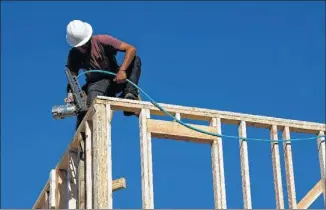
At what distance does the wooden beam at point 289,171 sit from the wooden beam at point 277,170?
0.12m

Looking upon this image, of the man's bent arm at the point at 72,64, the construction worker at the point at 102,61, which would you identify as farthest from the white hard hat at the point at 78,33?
the man's bent arm at the point at 72,64

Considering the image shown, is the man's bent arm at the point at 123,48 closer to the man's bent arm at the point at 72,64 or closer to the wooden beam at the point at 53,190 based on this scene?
the man's bent arm at the point at 72,64

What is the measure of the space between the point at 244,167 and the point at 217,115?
72 centimetres

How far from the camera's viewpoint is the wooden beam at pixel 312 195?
1307 cm

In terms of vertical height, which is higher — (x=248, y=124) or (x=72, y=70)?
(x=72, y=70)

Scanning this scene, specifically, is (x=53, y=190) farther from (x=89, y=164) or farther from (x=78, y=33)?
(x=78, y=33)

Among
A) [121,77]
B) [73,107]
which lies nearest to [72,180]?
[73,107]

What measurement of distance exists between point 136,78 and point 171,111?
2.76 feet

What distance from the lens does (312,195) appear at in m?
13.1

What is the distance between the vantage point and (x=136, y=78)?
42.8 feet

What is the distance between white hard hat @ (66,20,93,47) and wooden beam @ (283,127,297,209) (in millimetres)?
2739

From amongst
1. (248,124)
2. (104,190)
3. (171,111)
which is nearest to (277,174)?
(248,124)

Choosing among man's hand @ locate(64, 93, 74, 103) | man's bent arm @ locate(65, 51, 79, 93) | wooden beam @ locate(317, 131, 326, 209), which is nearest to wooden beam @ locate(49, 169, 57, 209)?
man's hand @ locate(64, 93, 74, 103)

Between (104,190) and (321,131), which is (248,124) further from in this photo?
(104,190)
